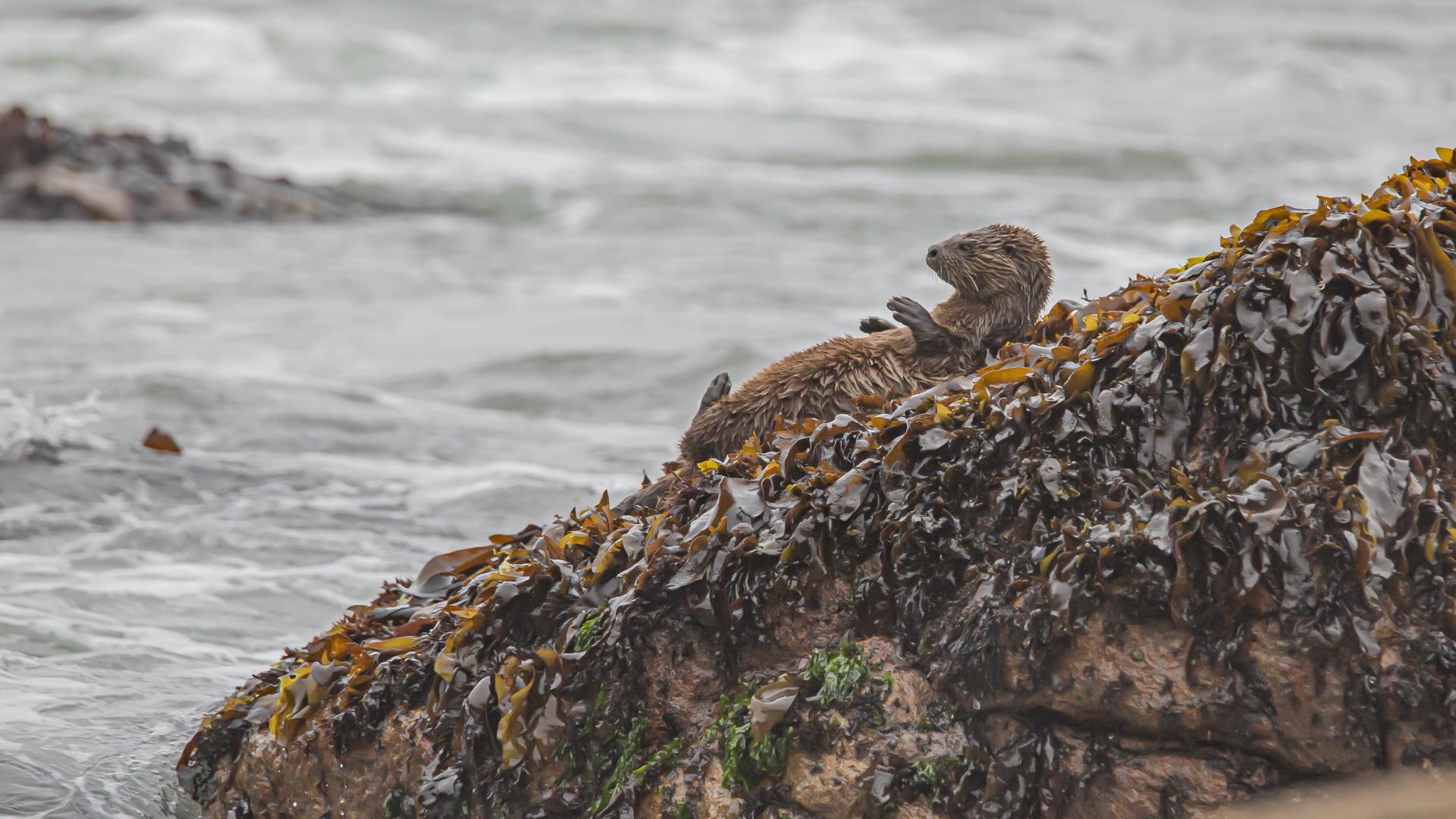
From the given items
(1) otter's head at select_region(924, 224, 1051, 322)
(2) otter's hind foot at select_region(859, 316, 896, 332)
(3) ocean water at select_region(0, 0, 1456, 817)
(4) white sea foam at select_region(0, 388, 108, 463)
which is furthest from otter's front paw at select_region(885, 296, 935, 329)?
(4) white sea foam at select_region(0, 388, 108, 463)

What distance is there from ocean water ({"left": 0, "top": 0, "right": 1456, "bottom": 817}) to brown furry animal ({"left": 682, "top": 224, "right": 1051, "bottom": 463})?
206 centimetres

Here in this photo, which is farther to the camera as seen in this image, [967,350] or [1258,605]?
[967,350]

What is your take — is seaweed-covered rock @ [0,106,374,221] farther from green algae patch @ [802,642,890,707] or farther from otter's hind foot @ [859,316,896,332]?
green algae patch @ [802,642,890,707]

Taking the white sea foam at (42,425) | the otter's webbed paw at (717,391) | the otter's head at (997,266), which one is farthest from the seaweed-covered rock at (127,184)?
the otter's head at (997,266)

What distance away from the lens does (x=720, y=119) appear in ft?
77.9

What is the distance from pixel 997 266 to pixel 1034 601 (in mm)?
1578

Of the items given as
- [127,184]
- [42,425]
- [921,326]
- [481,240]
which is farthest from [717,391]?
[127,184]

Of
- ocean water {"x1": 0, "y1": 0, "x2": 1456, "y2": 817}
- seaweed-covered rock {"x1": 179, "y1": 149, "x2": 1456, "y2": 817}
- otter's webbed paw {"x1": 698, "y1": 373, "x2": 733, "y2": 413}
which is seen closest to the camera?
seaweed-covered rock {"x1": 179, "y1": 149, "x2": 1456, "y2": 817}

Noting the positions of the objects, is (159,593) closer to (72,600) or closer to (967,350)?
(72,600)

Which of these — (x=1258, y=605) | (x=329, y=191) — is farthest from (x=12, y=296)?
(x=1258, y=605)

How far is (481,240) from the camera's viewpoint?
1653 cm

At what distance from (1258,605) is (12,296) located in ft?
39.5

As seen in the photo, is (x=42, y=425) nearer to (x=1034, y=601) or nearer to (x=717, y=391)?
(x=717, y=391)

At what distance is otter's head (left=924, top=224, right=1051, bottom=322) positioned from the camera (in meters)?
4.47
